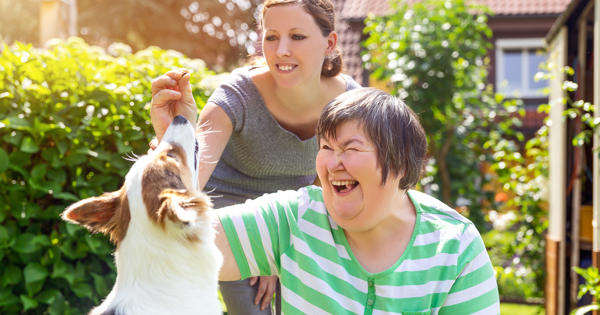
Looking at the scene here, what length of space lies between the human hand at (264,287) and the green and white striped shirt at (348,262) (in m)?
0.54

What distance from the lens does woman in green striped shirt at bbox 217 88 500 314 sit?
204 centimetres

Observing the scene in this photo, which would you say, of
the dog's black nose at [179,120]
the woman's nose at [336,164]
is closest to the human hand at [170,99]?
the dog's black nose at [179,120]

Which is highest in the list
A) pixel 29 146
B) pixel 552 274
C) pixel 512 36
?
pixel 512 36

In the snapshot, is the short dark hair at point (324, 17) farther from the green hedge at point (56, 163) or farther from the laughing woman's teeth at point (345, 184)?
the green hedge at point (56, 163)

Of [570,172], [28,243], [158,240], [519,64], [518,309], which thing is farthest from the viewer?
[519,64]

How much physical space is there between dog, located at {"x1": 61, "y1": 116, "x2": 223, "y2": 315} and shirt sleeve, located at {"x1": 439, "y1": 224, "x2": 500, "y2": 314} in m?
0.79

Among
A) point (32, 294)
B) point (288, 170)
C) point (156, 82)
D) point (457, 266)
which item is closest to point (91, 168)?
point (32, 294)

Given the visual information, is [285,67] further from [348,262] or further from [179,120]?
[348,262]

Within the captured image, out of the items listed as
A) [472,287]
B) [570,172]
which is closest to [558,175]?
[570,172]

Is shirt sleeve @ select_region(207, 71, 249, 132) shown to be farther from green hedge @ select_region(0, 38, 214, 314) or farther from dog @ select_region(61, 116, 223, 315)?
green hedge @ select_region(0, 38, 214, 314)

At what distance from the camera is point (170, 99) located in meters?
2.37

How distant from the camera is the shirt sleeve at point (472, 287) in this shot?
204cm

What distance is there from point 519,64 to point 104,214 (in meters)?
16.0

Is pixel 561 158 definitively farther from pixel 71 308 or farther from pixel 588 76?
pixel 71 308
